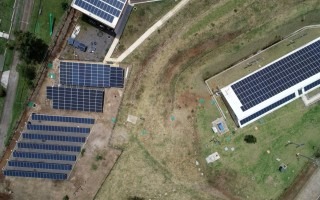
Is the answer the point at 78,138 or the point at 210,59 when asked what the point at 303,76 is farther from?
the point at 78,138

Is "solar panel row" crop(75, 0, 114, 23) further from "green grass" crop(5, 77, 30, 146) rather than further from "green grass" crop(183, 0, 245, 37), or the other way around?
"green grass" crop(5, 77, 30, 146)

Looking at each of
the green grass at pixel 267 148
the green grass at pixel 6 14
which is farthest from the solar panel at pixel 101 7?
the green grass at pixel 267 148

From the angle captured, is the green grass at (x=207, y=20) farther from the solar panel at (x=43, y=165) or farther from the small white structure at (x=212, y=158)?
the solar panel at (x=43, y=165)

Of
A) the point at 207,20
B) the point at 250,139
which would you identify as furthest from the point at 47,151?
the point at 207,20

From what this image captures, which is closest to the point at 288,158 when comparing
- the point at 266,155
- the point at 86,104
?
the point at 266,155

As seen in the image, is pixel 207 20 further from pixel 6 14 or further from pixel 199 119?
pixel 6 14

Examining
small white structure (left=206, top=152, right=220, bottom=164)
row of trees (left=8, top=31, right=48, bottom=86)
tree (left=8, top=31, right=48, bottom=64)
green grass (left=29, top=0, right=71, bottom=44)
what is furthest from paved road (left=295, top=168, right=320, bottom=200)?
green grass (left=29, top=0, right=71, bottom=44)
